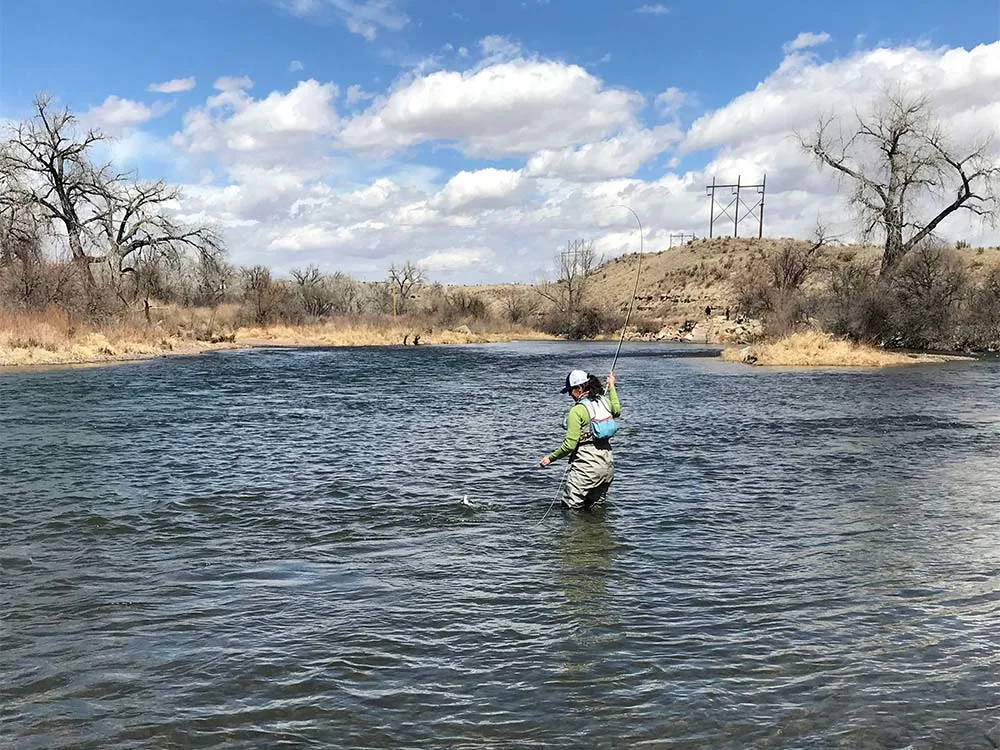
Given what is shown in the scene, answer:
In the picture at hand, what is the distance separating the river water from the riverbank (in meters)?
21.2

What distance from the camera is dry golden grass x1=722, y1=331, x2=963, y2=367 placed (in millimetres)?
37531

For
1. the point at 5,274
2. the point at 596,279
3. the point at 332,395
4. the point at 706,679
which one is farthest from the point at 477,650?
the point at 596,279

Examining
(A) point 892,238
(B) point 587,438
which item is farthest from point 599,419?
(A) point 892,238

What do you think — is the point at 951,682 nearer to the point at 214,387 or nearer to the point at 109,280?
the point at 214,387

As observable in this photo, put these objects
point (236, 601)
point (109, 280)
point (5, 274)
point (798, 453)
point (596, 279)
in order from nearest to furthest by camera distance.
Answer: point (236, 601), point (798, 453), point (5, 274), point (109, 280), point (596, 279)

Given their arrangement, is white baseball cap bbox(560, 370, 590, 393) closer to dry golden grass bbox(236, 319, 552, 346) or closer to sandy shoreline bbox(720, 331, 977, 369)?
sandy shoreline bbox(720, 331, 977, 369)

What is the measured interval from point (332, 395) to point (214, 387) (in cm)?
472

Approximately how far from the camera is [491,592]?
25.3ft

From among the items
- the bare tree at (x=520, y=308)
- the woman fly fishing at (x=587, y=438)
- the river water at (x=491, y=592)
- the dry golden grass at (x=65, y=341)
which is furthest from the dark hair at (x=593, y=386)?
the bare tree at (x=520, y=308)

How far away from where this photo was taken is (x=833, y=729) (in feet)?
16.8

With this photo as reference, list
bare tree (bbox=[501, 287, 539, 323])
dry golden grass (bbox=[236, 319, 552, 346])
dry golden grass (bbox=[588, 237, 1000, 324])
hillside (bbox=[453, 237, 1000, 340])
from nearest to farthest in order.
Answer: dry golden grass (bbox=[236, 319, 552, 346]) → bare tree (bbox=[501, 287, 539, 323]) → hillside (bbox=[453, 237, 1000, 340]) → dry golden grass (bbox=[588, 237, 1000, 324])

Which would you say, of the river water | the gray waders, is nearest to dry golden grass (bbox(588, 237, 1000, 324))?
the river water

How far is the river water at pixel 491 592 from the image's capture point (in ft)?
17.4

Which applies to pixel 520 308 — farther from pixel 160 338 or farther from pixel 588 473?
pixel 588 473
